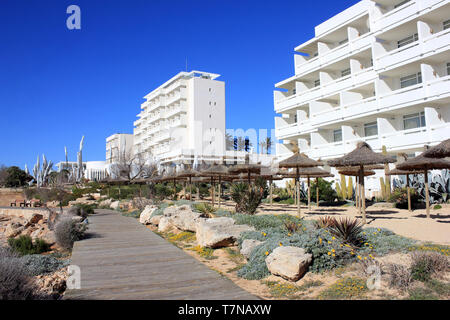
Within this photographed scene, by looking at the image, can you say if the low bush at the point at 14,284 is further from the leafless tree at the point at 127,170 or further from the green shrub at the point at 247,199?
the leafless tree at the point at 127,170

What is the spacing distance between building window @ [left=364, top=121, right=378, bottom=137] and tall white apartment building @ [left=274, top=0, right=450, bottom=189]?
0.28 ft

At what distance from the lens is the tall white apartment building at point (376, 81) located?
22484mm

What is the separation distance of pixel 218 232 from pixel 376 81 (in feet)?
72.6

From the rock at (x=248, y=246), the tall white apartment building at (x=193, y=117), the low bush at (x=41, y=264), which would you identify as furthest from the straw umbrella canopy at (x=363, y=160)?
the tall white apartment building at (x=193, y=117)

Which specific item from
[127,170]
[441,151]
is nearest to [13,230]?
[441,151]

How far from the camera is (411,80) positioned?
1011 inches

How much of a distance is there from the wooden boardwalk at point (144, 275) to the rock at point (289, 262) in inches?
43.0

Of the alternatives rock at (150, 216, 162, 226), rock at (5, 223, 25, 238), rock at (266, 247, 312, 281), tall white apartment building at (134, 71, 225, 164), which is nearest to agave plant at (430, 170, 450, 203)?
rock at (150, 216, 162, 226)

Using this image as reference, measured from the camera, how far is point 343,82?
97.8 feet

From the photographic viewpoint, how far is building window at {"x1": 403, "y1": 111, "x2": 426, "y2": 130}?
2445 centimetres

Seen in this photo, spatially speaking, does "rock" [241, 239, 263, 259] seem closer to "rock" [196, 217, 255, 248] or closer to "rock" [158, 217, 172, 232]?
"rock" [196, 217, 255, 248]
